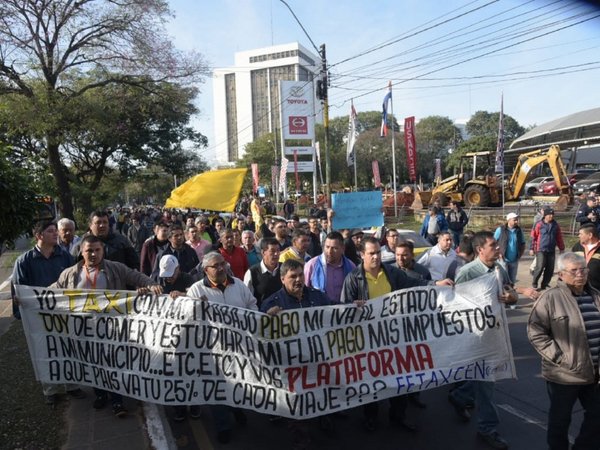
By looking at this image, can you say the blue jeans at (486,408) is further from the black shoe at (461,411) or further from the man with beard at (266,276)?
the man with beard at (266,276)

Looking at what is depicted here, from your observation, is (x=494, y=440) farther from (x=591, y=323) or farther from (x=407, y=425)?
(x=591, y=323)

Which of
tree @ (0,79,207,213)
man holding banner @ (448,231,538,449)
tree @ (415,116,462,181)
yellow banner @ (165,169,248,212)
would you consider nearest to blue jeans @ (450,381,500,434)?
man holding banner @ (448,231,538,449)

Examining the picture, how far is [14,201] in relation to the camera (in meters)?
4.07

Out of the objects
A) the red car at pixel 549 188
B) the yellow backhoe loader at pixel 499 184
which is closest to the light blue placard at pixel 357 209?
the yellow backhoe loader at pixel 499 184

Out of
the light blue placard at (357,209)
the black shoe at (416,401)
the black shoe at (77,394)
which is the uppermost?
the light blue placard at (357,209)

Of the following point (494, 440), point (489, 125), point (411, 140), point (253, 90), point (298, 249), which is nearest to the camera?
point (494, 440)

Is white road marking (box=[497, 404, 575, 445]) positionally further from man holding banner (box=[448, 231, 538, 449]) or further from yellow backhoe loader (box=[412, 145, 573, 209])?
yellow backhoe loader (box=[412, 145, 573, 209])

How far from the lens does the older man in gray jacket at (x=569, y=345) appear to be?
11.3 feet

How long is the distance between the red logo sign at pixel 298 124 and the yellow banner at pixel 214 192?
28940 mm

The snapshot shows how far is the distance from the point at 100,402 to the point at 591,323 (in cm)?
441

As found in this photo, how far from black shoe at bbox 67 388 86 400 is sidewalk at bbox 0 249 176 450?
59mm

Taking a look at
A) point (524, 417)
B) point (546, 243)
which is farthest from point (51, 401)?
point (546, 243)

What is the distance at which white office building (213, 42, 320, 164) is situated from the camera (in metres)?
127

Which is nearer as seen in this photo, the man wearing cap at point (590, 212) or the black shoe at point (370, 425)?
the black shoe at point (370, 425)
